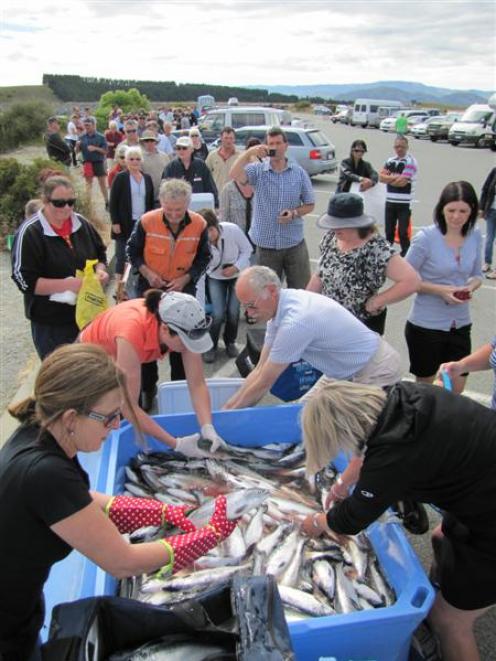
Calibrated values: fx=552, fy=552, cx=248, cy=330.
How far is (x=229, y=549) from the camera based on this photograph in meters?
2.75

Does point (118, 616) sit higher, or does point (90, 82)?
point (90, 82)

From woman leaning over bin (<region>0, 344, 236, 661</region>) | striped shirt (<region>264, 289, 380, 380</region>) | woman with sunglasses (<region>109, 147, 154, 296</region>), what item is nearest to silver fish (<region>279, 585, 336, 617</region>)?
woman leaning over bin (<region>0, 344, 236, 661</region>)

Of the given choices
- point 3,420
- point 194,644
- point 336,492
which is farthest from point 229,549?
point 3,420

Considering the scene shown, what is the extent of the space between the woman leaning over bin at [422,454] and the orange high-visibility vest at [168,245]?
2.78 m

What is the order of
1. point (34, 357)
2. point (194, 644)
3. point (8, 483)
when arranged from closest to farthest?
point (8, 483)
point (194, 644)
point (34, 357)

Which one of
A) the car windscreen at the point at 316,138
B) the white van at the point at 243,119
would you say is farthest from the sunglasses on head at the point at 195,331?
the white van at the point at 243,119

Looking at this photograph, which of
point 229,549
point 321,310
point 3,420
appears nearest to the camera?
point 229,549

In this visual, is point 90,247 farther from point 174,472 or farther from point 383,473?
point 383,473

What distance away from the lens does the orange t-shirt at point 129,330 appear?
3.15 meters

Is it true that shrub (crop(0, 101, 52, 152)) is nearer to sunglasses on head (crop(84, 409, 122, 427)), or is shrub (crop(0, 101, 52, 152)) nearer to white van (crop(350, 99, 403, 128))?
white van (crop(350, 99, 403, 128))

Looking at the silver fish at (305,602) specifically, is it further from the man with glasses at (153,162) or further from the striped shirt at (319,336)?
the man with glasses at (153,162)

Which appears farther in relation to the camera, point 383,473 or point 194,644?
point 383,473

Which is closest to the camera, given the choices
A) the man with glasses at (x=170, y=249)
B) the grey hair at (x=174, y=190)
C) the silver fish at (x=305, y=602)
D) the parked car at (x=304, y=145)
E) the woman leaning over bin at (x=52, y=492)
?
the woman leaning over bin at (x=52, y=492)

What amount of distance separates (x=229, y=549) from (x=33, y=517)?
131 centimetres
